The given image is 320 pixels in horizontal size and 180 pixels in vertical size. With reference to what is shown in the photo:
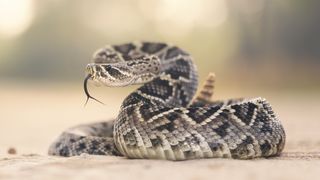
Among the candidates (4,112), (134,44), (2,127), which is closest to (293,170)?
(134,44)

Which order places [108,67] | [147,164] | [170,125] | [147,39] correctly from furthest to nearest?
1. [147,39]
2. [108,67]
3. [170,125]
4. [147,164]

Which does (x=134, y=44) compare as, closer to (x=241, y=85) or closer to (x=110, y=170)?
(x=110, y=170)

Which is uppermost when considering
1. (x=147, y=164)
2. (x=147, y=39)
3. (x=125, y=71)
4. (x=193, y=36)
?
(x=193, y=36)

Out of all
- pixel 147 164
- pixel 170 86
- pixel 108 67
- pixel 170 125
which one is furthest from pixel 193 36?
pixel 147 164

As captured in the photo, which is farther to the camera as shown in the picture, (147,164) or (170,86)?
(170,86)

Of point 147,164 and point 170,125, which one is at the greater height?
point 170,125

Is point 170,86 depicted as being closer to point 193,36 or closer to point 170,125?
point 170,125
